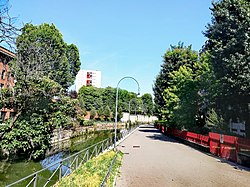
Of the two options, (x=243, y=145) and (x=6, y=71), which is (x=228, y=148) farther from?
(x=6, y=71)

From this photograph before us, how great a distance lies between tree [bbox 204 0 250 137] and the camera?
14.7m

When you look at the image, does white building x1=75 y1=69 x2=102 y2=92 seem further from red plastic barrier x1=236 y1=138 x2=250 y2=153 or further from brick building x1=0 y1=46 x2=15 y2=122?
red plastic barrier x1=236 y1=138 x2=250 y2=153

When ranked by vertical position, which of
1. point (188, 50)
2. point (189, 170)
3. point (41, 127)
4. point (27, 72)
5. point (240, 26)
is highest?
point (188, 50)

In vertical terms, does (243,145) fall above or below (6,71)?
below

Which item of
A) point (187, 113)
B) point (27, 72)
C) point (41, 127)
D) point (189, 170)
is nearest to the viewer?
point (189, 170)

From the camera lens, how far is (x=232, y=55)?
50.3 ft

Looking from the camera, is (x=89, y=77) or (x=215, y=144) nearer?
(x=215, y=144)

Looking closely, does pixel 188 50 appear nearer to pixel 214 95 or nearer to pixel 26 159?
pixel 214 95

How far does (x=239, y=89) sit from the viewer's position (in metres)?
15.4

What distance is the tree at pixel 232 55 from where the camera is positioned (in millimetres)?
14711

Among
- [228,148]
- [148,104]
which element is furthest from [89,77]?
[228,148]

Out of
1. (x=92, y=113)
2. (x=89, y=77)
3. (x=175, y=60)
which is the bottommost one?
(x=92, y=113)

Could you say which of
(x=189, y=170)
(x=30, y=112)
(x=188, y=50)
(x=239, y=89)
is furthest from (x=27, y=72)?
(x=188, y=50)

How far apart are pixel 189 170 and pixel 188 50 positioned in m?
30.6
